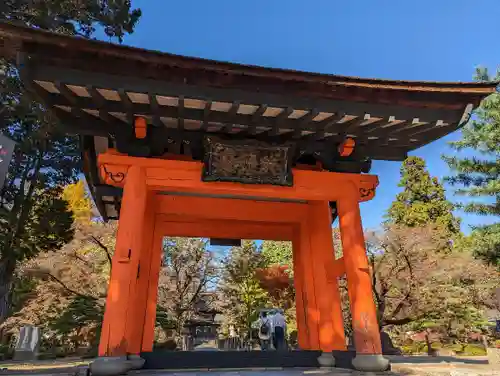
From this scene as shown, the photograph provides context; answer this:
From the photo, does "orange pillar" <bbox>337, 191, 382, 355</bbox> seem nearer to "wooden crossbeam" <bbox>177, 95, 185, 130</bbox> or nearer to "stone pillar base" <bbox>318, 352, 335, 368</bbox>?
"stone pillar base" <bbox>318, 352, 335, 368</bbox>

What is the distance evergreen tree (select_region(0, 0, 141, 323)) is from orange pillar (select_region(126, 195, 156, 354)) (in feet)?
16.7

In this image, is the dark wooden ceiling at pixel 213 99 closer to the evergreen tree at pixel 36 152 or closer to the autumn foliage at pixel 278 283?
the evergreen tree at pixel 36 152

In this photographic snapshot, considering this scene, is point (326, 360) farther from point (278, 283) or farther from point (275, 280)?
point (278, 283)

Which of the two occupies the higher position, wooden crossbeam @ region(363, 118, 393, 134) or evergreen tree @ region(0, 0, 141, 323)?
evergreen tree @ region(0, 0, 141, 323)

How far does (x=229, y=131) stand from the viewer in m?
5.10

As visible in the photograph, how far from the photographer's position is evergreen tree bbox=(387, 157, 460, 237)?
2523 centimetres

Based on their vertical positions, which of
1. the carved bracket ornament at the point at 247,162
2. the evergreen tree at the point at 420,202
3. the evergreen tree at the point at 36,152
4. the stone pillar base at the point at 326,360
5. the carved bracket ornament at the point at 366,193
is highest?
the evergreen tree at the point at 420,202

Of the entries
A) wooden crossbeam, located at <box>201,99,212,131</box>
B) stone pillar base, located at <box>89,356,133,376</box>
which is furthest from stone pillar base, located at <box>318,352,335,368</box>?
wooden crossbeam, located at <box>201,99,212,131</box>

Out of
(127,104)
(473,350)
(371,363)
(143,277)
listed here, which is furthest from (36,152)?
(473,350)

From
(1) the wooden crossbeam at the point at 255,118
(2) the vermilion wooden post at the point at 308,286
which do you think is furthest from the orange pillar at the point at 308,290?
(1) the wooden crossbeam at the point at 255,118

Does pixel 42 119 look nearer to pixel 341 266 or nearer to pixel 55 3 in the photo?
pixel 55 3

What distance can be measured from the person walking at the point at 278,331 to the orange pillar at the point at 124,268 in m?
6.13

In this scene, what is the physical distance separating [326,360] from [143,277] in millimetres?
3703

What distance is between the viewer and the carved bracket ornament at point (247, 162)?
16.7ft
